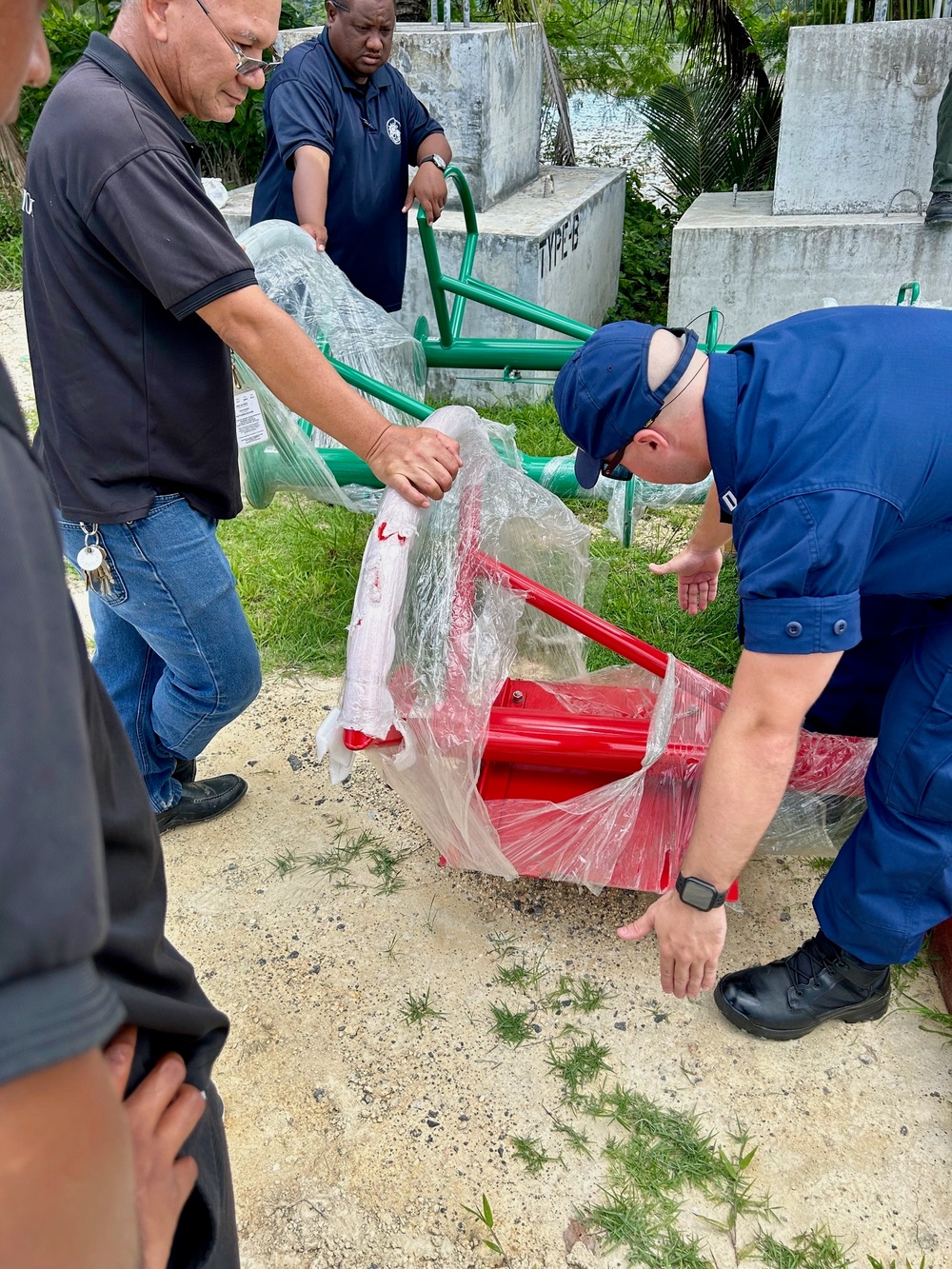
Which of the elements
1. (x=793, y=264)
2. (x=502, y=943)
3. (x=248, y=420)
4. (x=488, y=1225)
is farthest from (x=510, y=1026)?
(x=793, y=264)

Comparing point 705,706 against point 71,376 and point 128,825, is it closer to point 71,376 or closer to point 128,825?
point 71,376

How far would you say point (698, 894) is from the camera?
1.49m

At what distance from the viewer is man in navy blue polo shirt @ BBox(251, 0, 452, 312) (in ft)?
10.2

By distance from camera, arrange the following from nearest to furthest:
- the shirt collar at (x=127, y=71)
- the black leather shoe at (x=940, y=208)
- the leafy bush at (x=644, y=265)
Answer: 1. the shirt collar at (x=127, y=71)
2. the black leather shoe at (x=940, y=208)
3. the leafy bush at (x=644, y=265)

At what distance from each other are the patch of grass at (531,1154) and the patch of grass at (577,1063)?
11 cm

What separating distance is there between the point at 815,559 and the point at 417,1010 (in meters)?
1.25

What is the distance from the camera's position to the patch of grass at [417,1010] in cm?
201

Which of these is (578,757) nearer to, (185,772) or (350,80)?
(185,772)

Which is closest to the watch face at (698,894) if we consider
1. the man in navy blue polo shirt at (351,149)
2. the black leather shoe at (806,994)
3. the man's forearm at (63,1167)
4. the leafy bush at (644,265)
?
the black leather shoe at (806,994)

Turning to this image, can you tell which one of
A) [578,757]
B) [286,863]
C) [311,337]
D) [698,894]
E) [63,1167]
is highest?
[63,1167]

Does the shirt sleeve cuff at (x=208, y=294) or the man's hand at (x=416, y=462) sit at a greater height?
the shirt sleeve cuff at (x=208, y=294)

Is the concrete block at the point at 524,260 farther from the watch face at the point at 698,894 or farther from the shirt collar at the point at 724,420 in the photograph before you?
the watch face at the point at 698,894

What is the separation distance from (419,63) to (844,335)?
4.10 m

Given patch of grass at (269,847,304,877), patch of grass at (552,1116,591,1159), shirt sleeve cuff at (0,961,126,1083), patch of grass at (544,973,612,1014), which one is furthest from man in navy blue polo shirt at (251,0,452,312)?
shirt sleeve cuff at (0,961,126,1083)
